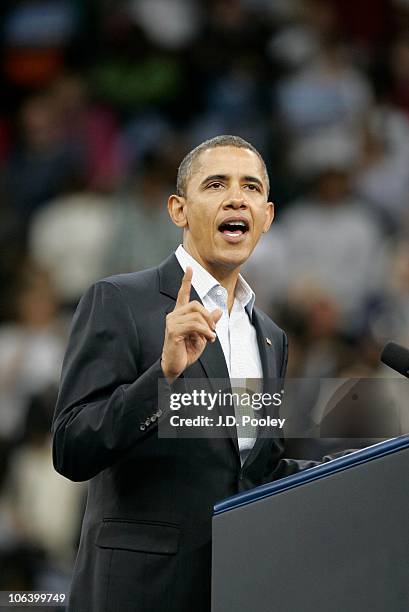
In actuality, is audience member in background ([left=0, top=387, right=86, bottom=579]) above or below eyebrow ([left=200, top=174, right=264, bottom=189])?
above

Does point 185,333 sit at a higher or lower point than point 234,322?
lower

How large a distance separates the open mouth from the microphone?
41 cm

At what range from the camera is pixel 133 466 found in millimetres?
1613

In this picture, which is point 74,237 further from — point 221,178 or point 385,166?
point 221,178

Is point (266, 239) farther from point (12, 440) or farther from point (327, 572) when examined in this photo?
point (327, 572)

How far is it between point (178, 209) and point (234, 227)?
126mm

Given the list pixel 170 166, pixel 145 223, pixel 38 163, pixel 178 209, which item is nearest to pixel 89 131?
pixel 38 163

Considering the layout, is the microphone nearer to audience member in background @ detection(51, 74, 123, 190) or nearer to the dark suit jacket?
the dark suit jacket

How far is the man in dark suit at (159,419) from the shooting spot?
1.51m

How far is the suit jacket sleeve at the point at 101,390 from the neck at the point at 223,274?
0.57 ft

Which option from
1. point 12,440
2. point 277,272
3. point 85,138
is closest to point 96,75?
point 85,138

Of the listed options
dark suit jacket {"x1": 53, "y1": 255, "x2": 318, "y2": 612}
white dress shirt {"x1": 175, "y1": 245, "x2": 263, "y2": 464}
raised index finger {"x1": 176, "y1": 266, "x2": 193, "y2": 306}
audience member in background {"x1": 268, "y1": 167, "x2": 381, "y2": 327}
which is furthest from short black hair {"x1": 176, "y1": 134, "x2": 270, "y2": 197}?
audience member in background {"x1": 268, "y1": 167, "x2": 381, "y2": 327}

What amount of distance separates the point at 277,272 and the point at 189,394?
2.63 m

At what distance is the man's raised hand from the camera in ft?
4.65
